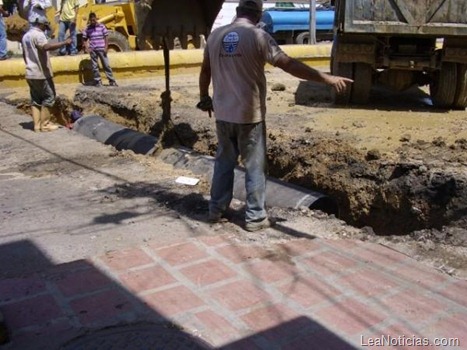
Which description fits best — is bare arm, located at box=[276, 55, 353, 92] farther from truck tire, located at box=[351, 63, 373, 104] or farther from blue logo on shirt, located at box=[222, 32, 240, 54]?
truck tire, located at box=[351, 63, 373, 104]

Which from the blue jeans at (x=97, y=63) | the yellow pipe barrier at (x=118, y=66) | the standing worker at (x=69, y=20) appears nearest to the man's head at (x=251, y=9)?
the blue jeans at (x=97, y=63)

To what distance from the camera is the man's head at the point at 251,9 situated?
4.19 meters

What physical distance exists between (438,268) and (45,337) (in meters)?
2.64

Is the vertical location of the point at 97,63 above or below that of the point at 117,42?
below

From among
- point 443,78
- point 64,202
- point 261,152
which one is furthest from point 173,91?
point 261,152

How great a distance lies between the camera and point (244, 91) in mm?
4234

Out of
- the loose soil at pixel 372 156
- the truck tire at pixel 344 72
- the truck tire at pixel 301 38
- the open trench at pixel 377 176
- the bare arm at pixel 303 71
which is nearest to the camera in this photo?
the bare arm at pixel 303 71

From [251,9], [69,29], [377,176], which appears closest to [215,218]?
[251,9]

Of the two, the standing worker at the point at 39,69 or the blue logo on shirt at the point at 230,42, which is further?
the standing worker at the point at 39,69

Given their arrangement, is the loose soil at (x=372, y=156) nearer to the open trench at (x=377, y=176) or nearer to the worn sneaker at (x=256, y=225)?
the open trench at (x=377, y=176)

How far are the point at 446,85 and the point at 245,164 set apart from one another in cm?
550

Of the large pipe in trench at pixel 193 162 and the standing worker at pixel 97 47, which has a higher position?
the standing worker at pixel 97 47

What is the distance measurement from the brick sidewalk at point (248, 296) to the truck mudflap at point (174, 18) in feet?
10.9

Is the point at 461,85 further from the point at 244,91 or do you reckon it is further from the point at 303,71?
the point at 244,91
